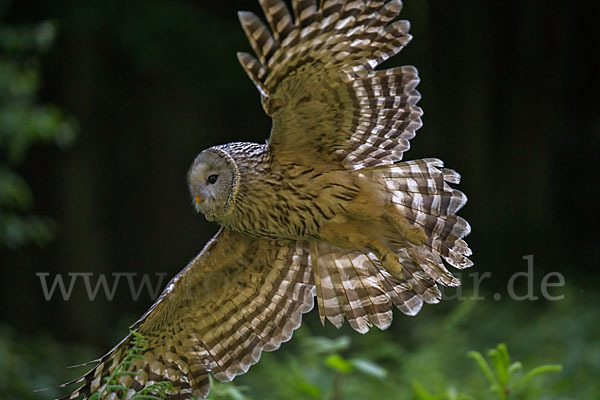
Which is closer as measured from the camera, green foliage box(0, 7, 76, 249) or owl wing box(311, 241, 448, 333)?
owl wing box(311, 241, 448, 333)

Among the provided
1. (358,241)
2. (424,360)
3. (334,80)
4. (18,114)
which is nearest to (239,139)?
(18,114)

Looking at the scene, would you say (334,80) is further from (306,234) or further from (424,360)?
(424,360)

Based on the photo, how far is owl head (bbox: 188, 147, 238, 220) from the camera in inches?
140

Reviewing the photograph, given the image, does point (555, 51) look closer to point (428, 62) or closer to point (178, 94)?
point (428, 62)

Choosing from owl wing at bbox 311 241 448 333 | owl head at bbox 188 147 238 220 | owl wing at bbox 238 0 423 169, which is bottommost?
owl wing at bbox 311 241 448 333

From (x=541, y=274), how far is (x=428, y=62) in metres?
2.85

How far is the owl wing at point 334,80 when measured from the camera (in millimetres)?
2873

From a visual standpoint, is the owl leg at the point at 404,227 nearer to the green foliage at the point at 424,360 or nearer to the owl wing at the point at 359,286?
the owl wing at the point at 359,286

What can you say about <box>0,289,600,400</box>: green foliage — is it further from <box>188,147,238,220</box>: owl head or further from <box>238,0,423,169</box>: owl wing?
<box>238,0,423,169</box>: owl wing

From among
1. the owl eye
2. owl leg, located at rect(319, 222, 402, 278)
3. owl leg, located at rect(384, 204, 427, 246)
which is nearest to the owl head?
the owl eye

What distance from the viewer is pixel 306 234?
3.70m

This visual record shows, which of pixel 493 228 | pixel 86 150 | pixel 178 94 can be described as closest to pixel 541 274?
pixel 493 228

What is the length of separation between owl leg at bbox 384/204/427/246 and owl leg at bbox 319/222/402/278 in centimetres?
12

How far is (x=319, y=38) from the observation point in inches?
115
